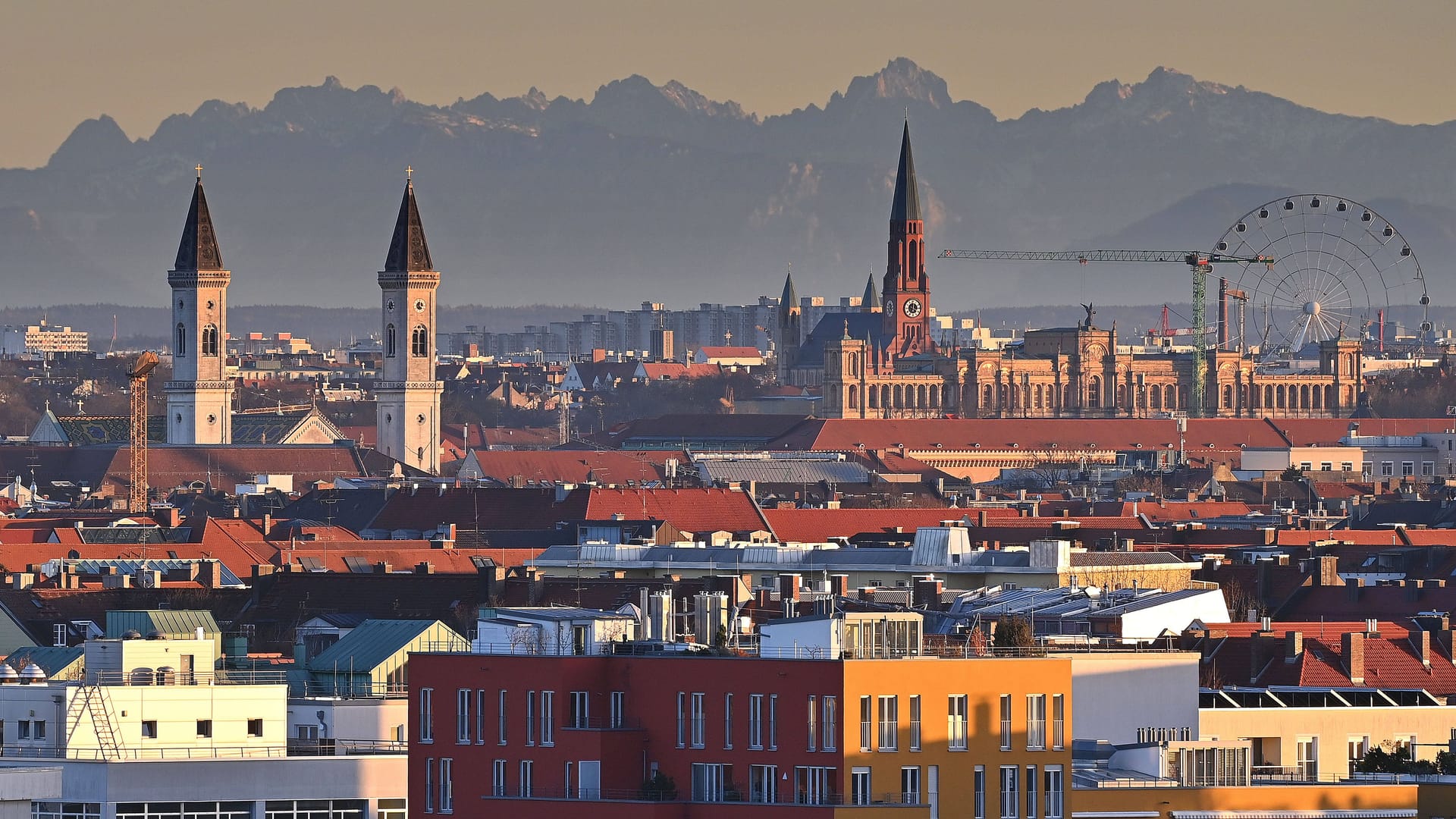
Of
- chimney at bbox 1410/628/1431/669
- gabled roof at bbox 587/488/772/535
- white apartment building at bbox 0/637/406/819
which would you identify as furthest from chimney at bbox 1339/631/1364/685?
gabled roof at bbox 587/488/772/535

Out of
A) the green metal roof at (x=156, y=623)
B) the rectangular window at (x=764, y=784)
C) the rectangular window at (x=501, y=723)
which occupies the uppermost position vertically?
the green metal roof at (x=156, y=623)

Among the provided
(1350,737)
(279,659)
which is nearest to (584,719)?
(1350,737)

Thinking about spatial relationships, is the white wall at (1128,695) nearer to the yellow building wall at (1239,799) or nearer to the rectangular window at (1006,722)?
the yellow building wall at (1239,799)

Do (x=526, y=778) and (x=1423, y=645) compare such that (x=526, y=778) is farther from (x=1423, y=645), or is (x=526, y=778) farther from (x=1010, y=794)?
(x=1423, y=645)

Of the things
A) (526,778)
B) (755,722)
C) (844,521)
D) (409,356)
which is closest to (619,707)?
(526,778)

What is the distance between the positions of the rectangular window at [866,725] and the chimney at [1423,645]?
16677 mm

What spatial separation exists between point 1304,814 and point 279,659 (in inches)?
840

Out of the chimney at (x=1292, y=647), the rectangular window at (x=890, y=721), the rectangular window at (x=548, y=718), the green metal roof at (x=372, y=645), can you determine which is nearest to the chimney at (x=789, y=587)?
the green metal roof at (x=372, y=645)

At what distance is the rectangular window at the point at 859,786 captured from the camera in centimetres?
3669

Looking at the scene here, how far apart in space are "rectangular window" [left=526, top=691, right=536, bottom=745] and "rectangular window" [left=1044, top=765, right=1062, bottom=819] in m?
5.06

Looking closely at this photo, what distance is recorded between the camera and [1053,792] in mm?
37844

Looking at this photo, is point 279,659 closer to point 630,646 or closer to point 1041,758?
point 630,646

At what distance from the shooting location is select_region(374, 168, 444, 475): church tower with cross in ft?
569

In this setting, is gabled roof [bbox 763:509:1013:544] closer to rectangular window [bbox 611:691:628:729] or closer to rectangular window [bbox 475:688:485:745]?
rectangular window [bbox 475:688:485:745]
